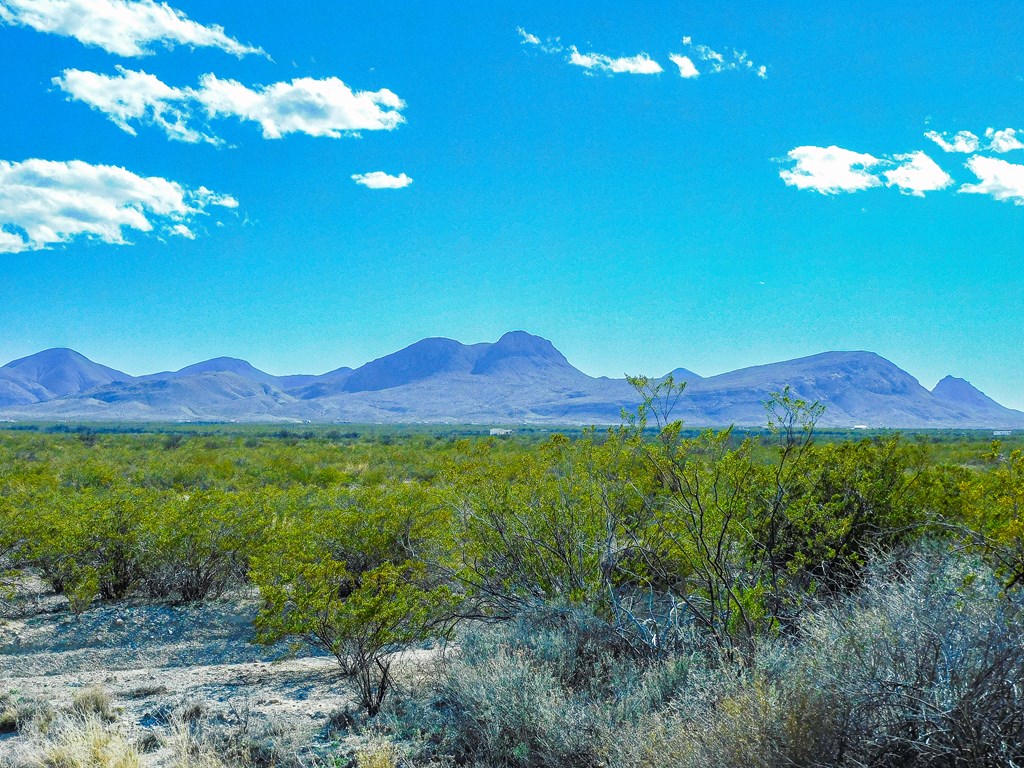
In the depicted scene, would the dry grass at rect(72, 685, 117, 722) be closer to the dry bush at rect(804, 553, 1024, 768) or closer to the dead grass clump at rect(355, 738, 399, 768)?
the dead grass clump at rect(355, 738, 399, 768)

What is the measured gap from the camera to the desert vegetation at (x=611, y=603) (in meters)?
3.87

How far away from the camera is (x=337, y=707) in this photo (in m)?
6.64

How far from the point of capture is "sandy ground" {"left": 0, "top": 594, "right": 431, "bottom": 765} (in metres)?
6.43

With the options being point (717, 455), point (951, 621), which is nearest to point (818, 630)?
point (951, 621)

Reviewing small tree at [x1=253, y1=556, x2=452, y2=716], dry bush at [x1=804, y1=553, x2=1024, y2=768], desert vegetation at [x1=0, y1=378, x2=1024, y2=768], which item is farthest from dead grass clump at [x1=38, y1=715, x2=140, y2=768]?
dry bush at [x1=804, y1=553, x2=1024, y2=768]

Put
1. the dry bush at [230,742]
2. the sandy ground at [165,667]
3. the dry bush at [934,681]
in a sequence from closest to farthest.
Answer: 1. the dry bush at [934,681]
2. the dry bush at [230,742]
3. the sandy ground at [165,667]

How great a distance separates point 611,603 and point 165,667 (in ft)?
17.0

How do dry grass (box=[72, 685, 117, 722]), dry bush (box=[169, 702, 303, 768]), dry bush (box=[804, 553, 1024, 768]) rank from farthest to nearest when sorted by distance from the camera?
dry grass (box=[72, 685, 117, 722]) → dry bush (box=[169, 702, 303, 768]) → dry bush (box=[804, 553, 1024, 768])

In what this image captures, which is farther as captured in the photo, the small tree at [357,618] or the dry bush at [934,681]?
the small tree at [357,618]

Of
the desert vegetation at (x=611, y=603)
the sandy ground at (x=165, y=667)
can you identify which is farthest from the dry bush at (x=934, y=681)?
the sandy ground at (x=165, y=667)

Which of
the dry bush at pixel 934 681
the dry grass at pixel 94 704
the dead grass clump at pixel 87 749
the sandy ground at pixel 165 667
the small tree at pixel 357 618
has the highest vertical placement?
the dry bush at pixel 934 681

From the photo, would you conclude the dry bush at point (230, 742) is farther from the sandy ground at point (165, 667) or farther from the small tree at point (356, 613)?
the small tree at point (356, 613)

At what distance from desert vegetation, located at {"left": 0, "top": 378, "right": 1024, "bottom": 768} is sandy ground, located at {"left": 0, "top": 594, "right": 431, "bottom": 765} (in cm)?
13

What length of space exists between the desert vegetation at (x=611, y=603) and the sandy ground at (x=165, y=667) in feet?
0.42
